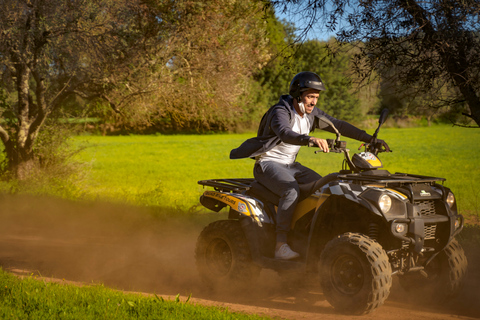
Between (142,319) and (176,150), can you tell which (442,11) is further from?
(176,150)

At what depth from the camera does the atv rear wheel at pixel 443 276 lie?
546 cm

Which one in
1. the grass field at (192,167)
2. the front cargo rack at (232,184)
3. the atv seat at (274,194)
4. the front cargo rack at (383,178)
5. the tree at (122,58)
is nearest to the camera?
the front cargo rack at (383,178)

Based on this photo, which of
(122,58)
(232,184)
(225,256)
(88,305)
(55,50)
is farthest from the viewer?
(122,58)

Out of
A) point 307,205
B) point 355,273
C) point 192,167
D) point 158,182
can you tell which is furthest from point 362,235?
point 192,167

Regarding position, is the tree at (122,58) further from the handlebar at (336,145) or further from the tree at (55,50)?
the handlebar at (336,145)

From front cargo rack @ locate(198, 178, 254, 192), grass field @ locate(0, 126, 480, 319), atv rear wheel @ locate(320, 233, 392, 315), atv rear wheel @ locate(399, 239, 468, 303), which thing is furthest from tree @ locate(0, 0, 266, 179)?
atv rear wheel @ locate(320, 233, 392, 315)

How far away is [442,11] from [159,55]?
300 inches

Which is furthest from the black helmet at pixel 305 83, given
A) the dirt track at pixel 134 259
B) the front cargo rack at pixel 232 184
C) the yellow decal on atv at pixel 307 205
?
the dirt track at pixel 134 259

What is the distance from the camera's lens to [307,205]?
572cm

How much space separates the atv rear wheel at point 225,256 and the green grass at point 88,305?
2.79ft

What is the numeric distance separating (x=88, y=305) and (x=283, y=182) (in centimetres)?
227

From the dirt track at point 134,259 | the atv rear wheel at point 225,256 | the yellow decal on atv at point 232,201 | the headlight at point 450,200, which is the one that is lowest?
the dirt track at point 134,259

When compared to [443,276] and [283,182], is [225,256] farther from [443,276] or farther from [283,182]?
[443,276]

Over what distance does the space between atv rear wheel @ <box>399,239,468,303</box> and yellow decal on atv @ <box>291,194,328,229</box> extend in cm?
116
